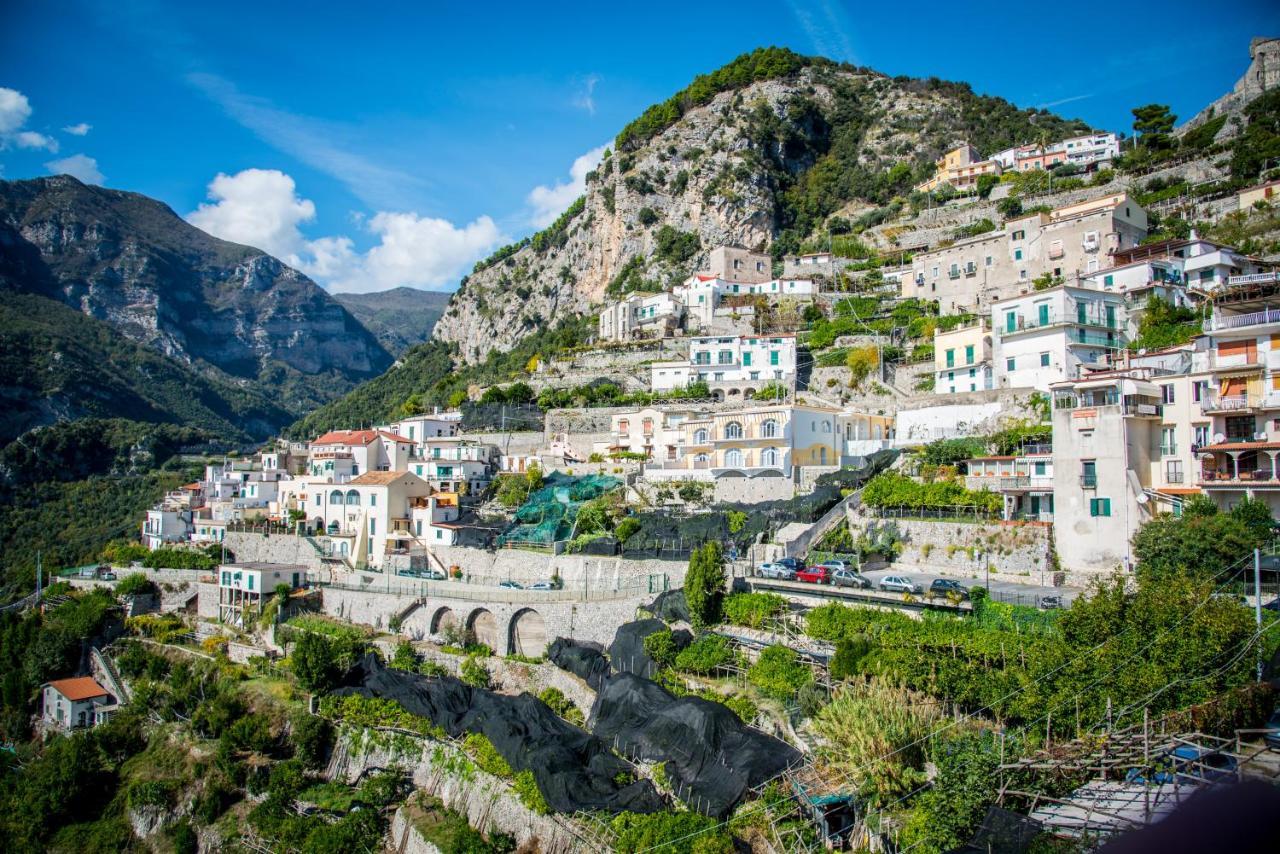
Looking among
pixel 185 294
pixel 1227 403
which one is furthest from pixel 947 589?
pixel 185 294

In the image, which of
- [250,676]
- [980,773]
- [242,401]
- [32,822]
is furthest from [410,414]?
[242,401]

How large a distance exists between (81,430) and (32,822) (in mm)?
57563

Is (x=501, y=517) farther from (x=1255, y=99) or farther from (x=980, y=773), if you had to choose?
(x=1255, y=99)

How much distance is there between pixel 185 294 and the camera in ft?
502

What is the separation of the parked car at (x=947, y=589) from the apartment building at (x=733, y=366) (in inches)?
1050

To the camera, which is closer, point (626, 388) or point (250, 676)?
point (250, 676)

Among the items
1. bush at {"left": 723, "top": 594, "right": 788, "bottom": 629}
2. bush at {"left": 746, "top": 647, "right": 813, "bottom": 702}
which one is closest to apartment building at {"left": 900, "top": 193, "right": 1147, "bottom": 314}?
bush at {"left": 723, "top": 594, "right": 788, "bottom": 629}

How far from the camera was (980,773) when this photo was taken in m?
12.1

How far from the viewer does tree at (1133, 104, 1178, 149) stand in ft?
189

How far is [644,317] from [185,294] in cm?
12953

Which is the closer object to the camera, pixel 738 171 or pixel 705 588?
pixel 705 588

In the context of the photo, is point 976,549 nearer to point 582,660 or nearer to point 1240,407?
point 1240,407

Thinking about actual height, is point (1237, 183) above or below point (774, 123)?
below

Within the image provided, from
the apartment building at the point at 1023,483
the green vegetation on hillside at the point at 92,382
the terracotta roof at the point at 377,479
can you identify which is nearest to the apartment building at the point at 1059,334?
the apartment building at the point at 1023,483
